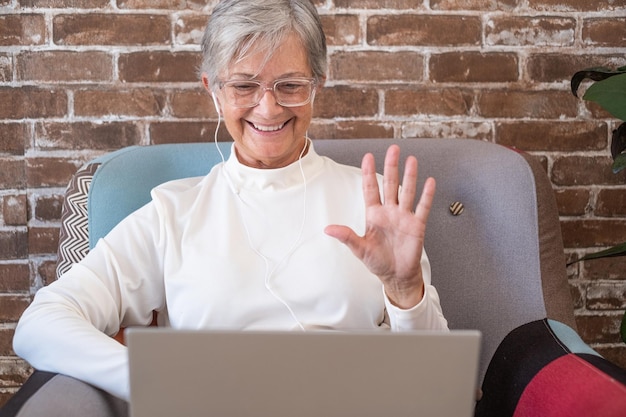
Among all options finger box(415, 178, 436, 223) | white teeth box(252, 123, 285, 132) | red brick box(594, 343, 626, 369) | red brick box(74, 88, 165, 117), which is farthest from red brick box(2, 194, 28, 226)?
red brick box(594, 343, 626, 369)

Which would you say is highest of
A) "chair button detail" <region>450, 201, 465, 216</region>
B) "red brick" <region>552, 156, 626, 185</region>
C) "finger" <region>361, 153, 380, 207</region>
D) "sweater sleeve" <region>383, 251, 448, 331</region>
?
"finger" <region>361, 153, 380, 207</region>

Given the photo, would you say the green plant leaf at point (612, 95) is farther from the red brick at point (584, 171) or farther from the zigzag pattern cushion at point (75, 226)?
the zigzag pattern cushion at point (75, 226)

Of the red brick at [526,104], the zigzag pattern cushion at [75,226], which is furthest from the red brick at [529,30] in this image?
the zigzag pattern cushion at [75,226]

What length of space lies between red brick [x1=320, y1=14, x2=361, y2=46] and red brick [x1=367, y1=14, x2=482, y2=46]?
0.11 ft

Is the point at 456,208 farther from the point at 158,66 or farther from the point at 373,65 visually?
the point at 158,66

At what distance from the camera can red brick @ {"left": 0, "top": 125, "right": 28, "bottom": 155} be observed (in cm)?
197

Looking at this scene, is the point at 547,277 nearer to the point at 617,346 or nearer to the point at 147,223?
the point at 617,346

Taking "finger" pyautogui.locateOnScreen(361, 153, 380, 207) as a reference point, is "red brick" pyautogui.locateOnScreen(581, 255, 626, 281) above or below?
below

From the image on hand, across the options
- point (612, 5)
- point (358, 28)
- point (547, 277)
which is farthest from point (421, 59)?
point (547, 277)

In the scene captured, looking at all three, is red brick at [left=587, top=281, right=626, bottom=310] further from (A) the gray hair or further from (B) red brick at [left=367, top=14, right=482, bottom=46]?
(A) the gray hair

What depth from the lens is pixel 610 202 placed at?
82.2 inches

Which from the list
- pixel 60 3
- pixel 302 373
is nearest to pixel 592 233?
pixel 302 373

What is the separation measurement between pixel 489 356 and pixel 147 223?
778 millimetres

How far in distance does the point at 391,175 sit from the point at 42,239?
118 cm
